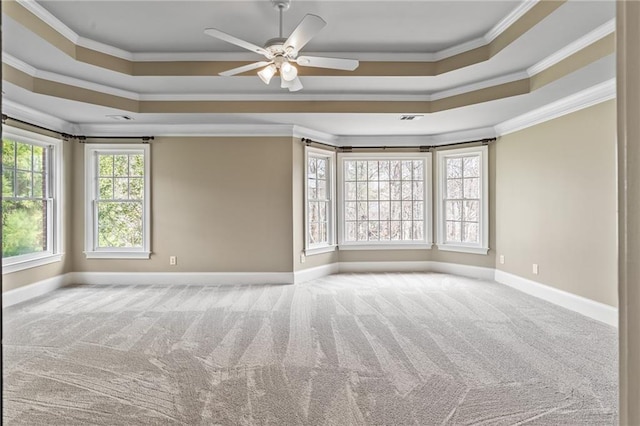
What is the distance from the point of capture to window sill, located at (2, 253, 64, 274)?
477 cm

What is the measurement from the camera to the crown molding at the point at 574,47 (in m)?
3.20

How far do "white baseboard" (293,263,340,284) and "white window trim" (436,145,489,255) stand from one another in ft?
6.26

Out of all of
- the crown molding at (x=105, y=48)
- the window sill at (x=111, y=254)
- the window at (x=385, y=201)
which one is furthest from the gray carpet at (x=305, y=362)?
the crown molding at (x=105, y=48)

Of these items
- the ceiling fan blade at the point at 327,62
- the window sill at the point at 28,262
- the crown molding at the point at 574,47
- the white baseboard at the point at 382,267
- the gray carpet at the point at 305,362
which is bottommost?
the gray carpet at the point at 305,362

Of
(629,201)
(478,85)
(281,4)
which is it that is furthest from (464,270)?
(629,201)

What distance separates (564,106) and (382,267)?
370cm

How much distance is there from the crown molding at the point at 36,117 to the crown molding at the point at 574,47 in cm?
592

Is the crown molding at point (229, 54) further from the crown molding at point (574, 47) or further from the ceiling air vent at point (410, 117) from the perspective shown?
the ceiling air vent at point (410, 117)

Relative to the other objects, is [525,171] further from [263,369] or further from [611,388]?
[263,369]

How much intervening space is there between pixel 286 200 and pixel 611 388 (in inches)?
171

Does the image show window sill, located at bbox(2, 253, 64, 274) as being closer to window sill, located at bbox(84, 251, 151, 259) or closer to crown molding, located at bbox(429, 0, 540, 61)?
window sill, located at bbox(84, 251, 151, 259)

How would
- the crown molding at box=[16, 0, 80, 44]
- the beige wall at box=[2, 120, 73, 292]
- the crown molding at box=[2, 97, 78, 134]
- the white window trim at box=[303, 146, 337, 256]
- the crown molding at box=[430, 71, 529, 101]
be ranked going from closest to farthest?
the crown molding at box=[16, 0, 80, 44], the crown molding at box=[430, 71, 529, 101], the crown molding at box=[2, 97, 78, 134], the beige wall at box=[2, 120, 73, 292], the white window trim at box=[303, 146, 337, 256]

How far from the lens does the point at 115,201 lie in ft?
19.6

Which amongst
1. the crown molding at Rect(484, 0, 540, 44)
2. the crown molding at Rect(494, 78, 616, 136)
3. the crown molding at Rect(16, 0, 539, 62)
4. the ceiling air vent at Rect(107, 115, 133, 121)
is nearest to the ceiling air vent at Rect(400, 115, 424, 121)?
the crown molding at Rect(16, 0, 539, 62)
